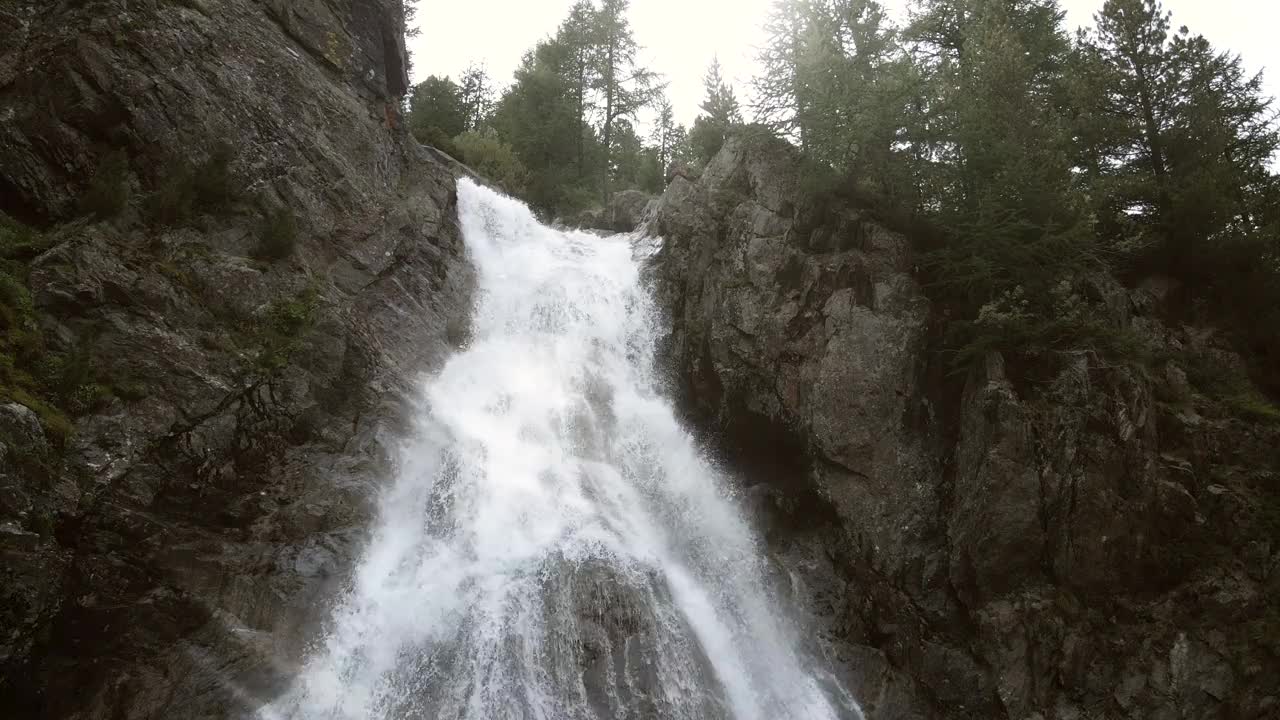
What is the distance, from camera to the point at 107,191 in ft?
37.2

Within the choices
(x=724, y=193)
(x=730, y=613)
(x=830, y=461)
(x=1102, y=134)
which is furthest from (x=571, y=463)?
(x=1102, y=134)

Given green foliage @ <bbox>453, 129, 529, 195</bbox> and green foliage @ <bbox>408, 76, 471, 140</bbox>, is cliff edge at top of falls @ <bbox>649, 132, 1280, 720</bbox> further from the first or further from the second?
green foliage @ <bbox>408, 76, 471, 140</bbox>

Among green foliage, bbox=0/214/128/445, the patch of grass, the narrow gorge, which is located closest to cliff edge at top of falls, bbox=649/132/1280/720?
the narrow gorge

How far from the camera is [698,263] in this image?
2027 cm

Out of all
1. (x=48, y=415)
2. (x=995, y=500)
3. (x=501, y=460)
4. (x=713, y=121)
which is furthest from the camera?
(x=713, y=121)

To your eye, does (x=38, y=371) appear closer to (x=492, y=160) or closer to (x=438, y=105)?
(x=492, y=160)

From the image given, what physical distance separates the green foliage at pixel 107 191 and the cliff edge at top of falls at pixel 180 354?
37 mm

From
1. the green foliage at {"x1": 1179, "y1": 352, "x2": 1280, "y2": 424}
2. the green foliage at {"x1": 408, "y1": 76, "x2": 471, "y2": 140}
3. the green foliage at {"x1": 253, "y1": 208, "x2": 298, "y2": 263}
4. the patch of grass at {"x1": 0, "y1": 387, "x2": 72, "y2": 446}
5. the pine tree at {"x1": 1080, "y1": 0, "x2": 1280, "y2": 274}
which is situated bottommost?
the patch of grass at {"x1": 0, "y1": 387, "x2": 72, "y2": 446}

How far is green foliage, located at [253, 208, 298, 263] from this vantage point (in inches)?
527

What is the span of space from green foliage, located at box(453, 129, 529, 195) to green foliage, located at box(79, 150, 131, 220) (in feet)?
58.9

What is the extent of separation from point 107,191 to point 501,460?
846cm

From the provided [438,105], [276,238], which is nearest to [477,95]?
Answer: [438,105]

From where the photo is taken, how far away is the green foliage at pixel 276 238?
13391mm

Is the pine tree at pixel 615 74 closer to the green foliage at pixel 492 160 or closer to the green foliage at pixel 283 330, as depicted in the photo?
the green foliage at pixel 492 160
